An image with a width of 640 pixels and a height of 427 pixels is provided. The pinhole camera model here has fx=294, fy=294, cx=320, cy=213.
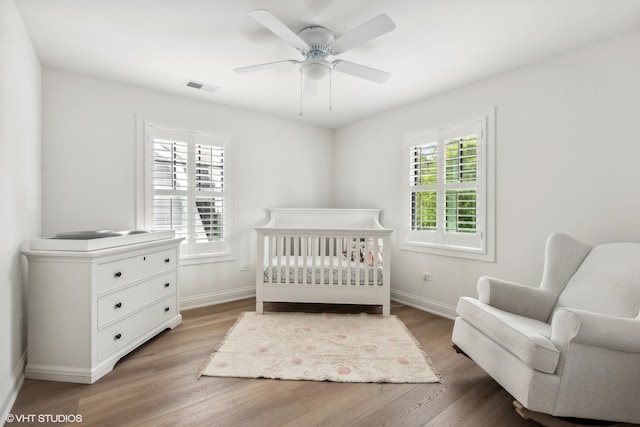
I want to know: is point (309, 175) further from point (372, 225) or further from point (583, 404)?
point (583, 404)

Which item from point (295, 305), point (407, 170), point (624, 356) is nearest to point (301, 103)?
point (407, 170)

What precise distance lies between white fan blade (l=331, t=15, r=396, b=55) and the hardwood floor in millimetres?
2152

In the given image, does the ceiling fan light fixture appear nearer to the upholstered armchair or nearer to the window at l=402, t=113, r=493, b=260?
the window at l=402, t=113, r=493, b=260

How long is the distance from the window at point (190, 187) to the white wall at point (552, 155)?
2330mm

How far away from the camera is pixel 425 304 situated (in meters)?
3.32

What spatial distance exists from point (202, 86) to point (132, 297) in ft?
6.86

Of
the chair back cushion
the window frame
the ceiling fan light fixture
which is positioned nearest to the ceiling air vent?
the window frame

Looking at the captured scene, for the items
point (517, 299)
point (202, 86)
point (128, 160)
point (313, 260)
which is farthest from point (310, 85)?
point (517, 299)

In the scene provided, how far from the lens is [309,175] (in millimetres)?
4383

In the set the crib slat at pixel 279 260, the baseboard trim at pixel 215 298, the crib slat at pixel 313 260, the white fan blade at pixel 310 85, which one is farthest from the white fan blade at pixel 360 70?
the baseboard trim at pixel 215 298

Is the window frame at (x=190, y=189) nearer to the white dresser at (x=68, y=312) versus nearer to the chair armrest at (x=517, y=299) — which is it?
the white dresser at (x=68, y=312)

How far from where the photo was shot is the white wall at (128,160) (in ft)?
8.61

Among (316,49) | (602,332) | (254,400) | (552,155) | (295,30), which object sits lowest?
(254,400)

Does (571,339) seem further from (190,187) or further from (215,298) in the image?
(190,187)
